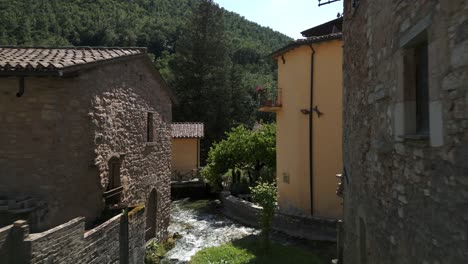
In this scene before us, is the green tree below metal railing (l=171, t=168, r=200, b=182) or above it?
above

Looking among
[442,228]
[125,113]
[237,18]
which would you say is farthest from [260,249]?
[237,18]

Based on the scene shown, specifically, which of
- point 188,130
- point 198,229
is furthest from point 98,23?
point 198,229

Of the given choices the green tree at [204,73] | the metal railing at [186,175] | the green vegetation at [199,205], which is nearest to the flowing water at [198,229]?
the green vegetation at [199,205]

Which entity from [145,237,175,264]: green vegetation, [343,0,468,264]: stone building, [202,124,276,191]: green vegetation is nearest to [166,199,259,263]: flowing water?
[145,237,175,264]: green vegetation

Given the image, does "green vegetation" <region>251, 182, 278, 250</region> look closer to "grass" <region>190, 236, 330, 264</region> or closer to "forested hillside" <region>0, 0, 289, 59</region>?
"grass" <region>190, 236, 330, 264</region>

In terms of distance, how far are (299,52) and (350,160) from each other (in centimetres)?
975

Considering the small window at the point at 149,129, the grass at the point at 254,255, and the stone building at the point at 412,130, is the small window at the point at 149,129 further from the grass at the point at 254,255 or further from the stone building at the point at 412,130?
the stone building at the point at 412,130

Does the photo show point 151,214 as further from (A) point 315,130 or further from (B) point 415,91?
(B) point 415,91

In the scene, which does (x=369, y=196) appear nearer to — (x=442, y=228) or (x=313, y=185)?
(x=442, y=228)

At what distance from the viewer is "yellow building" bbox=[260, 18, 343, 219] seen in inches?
616

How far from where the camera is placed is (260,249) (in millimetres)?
13039

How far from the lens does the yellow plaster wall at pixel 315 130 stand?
51.3 feet

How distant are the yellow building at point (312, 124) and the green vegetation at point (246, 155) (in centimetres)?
341

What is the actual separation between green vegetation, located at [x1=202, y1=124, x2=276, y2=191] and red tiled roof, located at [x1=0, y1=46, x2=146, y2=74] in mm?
10023
